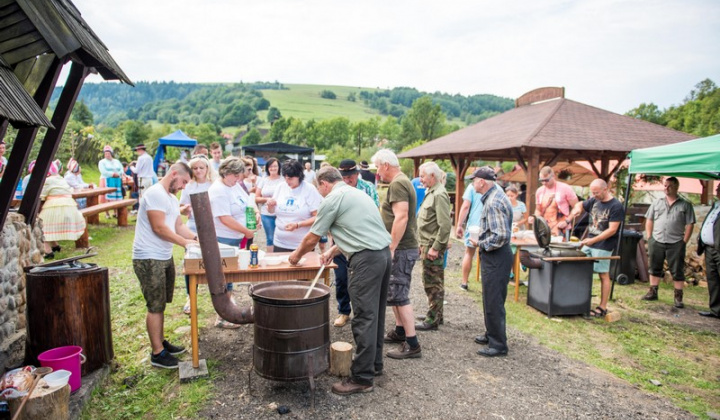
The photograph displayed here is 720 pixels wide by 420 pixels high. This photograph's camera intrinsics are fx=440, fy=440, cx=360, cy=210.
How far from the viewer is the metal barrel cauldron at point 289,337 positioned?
10.8ft

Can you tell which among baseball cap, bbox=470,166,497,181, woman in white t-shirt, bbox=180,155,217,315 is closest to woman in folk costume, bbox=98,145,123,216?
woman in white t-shirt, bbox=180,155,217,315

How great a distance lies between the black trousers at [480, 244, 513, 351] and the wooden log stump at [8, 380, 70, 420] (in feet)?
11.9

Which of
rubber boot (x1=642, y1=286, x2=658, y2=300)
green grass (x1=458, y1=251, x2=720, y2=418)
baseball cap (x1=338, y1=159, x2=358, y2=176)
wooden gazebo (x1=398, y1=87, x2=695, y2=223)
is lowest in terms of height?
green grass (x1=458, y1=251, x2=720, y2=418)

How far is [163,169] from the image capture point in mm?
25594

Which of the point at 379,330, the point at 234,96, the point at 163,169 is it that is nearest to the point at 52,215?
the point at 379,330

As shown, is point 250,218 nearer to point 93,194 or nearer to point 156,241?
point 156,241

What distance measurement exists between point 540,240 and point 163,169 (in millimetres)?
24299

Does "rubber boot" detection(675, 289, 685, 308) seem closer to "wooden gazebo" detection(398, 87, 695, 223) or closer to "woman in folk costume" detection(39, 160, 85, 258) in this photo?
"wooden gazebo" detection(398, 87, 695, 223)

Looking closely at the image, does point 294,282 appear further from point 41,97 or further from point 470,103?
point 470,103

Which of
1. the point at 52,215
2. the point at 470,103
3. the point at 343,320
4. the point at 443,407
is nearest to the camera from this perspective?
the point at 443,407

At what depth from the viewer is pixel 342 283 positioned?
5.19m

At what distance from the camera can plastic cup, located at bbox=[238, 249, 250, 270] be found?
3.98 m

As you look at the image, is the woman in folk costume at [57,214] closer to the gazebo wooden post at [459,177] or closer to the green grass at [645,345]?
the green grass at [645,345]

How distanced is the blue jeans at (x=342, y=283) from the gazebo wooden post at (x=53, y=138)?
3020mm
